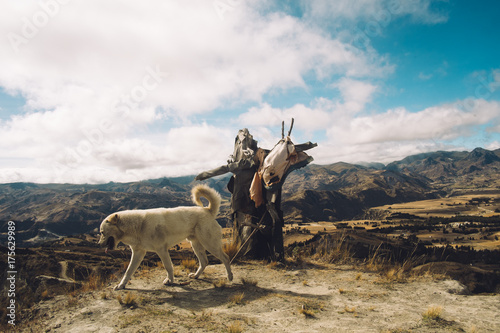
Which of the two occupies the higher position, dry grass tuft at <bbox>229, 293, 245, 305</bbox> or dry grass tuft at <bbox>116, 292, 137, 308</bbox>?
dry grass tuft at <bbox>116, 292, 137, 308</bbox>

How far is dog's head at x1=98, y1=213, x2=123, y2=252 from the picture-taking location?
21.5ft

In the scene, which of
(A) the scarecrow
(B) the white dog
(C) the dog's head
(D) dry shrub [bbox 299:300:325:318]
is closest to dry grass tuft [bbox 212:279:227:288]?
(B) the white dog

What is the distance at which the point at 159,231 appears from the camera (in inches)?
270

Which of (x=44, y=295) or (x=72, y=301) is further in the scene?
(x=44, y=295)

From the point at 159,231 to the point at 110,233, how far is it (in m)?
1.18

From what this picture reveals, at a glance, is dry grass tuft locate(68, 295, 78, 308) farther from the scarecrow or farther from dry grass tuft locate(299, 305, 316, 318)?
dry grass tuft locate(299, 305, 316, 318)

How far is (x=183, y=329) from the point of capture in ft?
15.0

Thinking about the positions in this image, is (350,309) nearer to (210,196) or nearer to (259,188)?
(210,196)

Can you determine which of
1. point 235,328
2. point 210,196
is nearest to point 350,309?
point 235,328

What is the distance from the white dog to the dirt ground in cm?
75

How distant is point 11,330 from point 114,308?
167 cm

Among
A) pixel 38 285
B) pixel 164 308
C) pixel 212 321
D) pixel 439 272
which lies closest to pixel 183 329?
pixel 212 321

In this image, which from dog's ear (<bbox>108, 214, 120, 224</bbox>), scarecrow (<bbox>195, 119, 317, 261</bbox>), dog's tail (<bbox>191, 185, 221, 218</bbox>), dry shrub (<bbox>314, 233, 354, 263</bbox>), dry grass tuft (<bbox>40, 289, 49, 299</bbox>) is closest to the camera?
dry grass tuft (<bbox>40, 289, 49, 299</bbox>)

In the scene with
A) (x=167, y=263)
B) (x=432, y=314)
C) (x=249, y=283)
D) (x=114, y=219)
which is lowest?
(x=249, y=283)
